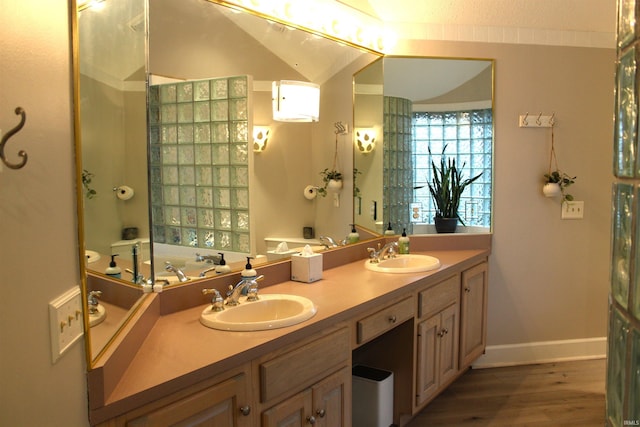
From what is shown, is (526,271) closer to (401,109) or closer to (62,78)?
(401,109)

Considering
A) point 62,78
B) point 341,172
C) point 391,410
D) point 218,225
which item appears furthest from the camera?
point 341,172

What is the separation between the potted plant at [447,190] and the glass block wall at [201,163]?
4.73 ft

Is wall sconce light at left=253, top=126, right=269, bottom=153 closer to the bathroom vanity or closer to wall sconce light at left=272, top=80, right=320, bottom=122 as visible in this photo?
wall sconce light at left=272, top=80, right=320, bottom=122

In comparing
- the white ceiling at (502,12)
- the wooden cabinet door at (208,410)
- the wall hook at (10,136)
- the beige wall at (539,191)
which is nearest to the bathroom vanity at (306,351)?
the wooden cabinet door at (208,410)

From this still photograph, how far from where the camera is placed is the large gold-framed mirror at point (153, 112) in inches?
46.5

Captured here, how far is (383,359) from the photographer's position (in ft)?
8.02

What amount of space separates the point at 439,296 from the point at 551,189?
1.18 m

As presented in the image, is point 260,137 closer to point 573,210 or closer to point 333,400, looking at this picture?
point 333,400

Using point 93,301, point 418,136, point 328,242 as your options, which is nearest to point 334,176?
point 328,242

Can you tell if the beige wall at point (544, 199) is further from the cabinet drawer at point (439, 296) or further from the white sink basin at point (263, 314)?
the white sink basin at point (263, 314)

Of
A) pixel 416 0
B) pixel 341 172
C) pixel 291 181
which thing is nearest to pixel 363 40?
pixel 416 0

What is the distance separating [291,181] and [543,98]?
6.05ft

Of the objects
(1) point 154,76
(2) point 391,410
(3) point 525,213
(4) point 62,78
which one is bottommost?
(2) point 391,410

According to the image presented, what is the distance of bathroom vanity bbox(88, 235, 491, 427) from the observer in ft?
3.92
